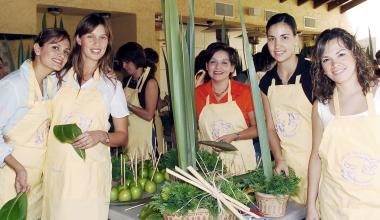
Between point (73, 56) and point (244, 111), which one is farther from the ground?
point (73, 56)

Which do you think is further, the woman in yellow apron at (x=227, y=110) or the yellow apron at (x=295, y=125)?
the woman in yellow apron at (x=227, y=110)

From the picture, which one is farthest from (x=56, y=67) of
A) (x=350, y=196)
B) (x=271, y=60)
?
(x=271, y=60)

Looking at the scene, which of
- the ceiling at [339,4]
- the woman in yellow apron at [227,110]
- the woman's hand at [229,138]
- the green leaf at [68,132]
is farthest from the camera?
the ceiling at [339,4]

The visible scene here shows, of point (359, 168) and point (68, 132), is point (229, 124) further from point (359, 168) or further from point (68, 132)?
point (68, 132)

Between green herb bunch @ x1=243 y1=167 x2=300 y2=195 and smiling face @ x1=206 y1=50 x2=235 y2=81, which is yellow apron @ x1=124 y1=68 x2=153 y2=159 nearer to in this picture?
smiling face @ x1=206 y1=50 x2=235 y2=81

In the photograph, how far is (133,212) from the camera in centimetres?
174

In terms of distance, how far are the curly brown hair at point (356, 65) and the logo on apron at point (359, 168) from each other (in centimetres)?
23

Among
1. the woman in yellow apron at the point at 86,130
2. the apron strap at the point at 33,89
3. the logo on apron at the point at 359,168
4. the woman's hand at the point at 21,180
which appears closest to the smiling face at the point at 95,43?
the woman in yellow apron at the point at 86,130

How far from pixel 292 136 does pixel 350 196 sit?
1.74 feet

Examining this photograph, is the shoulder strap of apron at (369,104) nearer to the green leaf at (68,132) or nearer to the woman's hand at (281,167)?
the woman's hand at (281,167)

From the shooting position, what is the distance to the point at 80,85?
5.80ft

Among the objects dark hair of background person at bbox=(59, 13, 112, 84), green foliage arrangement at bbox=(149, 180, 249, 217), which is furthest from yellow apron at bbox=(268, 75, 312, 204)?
dark hair of background person at bbox=(59, 13, 112, 84)

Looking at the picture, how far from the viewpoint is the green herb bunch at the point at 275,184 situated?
159 centimetres

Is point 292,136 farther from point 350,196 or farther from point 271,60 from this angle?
point 271,60
